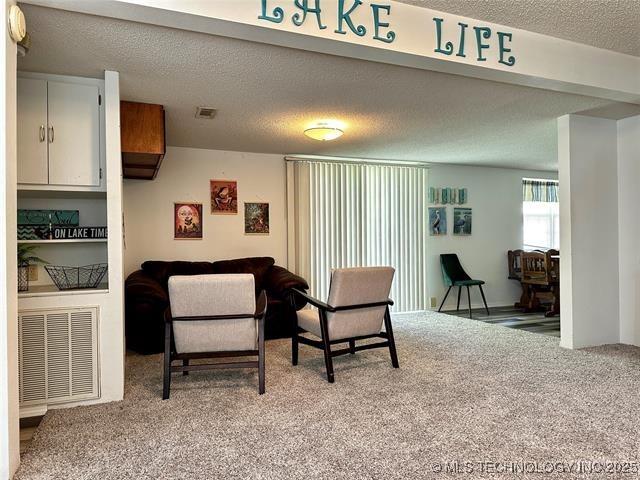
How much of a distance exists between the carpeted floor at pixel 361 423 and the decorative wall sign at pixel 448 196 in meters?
3.44

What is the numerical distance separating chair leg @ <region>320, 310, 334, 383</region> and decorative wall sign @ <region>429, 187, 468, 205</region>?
404 cm

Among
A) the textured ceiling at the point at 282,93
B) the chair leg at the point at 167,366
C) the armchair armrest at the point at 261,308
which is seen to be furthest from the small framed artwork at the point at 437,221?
the chair leg at the point at 167,366

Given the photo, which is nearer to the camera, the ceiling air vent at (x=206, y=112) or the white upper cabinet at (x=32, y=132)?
the white upper cabinet at (x=32, y=132)

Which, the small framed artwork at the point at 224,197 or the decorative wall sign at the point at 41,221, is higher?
the small framed artwork at the point at 224,197

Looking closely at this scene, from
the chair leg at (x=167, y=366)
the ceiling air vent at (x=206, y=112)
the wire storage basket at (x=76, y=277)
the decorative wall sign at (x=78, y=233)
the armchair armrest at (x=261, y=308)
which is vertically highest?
the ceiling air vent at (x=206, y=112)

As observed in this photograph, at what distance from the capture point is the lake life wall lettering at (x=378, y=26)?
2295 millimetres

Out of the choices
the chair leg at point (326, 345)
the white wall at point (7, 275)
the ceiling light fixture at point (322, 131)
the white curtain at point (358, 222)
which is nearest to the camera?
the white wall at point (7, 275)

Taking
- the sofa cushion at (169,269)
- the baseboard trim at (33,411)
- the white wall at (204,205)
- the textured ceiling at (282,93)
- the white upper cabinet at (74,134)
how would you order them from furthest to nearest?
the white wall at (204,205), the sofa cushion at (169,269), the white upper cabinet at (74,134), the baseboard trim at (33,411), the textured ceiling at (282,93)

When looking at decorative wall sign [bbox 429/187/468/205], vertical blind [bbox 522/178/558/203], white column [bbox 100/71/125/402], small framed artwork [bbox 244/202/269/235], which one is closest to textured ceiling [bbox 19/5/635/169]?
white column [bbox 100/71/125/402]

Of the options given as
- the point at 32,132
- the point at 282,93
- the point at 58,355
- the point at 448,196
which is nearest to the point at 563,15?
the point at 282,93

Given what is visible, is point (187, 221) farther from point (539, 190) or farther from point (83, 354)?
point (539, 190)

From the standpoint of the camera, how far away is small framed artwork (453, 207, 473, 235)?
7.11 meters

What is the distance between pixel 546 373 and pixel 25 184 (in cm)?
398

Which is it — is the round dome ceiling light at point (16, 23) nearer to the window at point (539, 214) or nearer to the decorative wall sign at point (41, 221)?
the decorative wall sign at point (41, 221)
